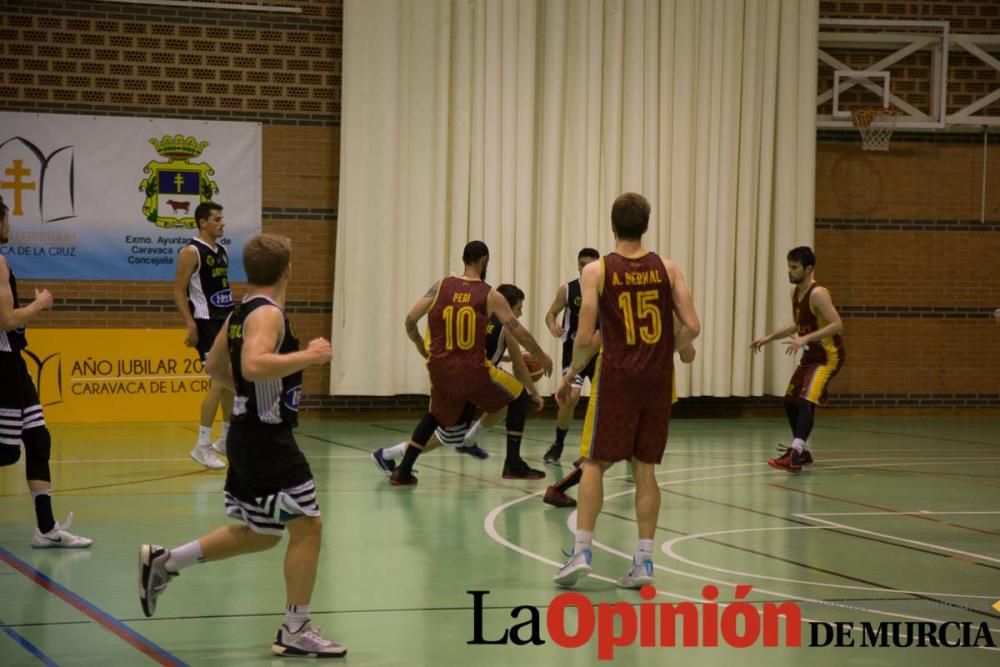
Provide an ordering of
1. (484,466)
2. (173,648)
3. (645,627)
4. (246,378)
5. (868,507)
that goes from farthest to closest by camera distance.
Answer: (484,466) → (868,507) → (645,627) → (173,648) → (246,378)

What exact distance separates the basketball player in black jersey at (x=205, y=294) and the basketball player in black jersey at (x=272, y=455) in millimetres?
5759

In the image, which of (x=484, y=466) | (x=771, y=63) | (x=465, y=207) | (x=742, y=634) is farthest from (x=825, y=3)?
(x=742, y=634)

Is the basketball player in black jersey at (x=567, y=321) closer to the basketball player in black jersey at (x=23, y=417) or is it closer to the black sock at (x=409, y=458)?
the black sock at (x=409, y=458)

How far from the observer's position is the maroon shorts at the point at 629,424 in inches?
258

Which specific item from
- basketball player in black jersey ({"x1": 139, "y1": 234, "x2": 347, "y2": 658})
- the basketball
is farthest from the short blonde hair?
the basketball

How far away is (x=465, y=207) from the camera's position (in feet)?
53.5

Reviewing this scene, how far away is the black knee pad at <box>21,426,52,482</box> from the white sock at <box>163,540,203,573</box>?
7.77 feet

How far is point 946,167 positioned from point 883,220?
123 centimetres

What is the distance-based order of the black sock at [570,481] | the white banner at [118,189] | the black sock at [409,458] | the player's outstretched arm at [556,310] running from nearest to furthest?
the black sock at [570,481] < the black sock at [409,458] < the player's outstretched arm at [556,310] < the white banner at [118,189]

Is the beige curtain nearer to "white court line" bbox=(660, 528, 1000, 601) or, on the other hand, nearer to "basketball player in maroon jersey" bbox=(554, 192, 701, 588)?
"white court line" bbox=(660, 528, 1000, 601)

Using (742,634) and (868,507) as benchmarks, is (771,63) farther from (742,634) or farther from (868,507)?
(742,634)

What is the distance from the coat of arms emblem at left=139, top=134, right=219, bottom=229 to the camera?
15875 mm

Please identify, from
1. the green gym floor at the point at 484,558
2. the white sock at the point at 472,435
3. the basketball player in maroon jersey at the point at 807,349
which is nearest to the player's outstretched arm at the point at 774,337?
the basketball player in maroon jersey at the point at 807,349

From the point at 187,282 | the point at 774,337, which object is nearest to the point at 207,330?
the point at 187,282
